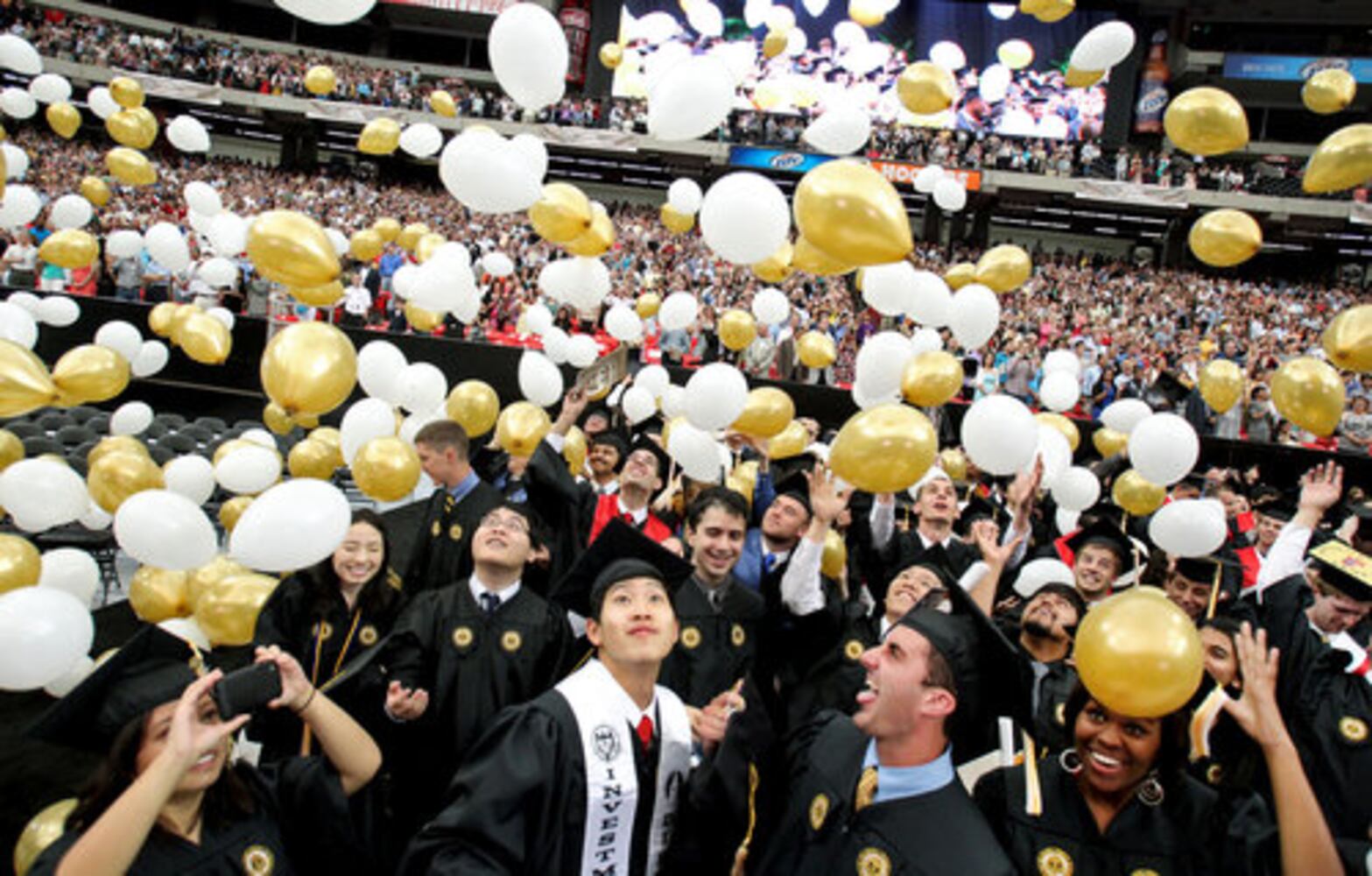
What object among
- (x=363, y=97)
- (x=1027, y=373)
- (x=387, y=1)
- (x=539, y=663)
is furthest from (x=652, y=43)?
(x=539, y=663)

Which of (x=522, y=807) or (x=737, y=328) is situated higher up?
(x=737, y=328)

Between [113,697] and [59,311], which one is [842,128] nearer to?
[113,697]

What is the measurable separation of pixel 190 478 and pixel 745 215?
298 centimetres

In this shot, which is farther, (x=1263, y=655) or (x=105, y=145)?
(x=105, y=145)

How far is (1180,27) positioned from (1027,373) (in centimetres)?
2286

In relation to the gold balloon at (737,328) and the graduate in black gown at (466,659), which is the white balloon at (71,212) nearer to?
the gold balloon at (737,328)

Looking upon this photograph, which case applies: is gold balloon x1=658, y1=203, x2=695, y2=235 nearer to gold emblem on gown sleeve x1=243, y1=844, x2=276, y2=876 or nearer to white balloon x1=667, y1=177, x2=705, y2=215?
white balloon x1=667, y1=177, x2=705, y2=215

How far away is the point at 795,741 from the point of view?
202cm

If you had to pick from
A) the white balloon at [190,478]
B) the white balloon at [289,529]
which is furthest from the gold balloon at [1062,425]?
the white balloon at [190,478]

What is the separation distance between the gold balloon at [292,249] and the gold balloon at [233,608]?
1.43m

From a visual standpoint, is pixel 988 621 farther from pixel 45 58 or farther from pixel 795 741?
pixel 45 58

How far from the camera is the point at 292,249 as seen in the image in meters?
3.66

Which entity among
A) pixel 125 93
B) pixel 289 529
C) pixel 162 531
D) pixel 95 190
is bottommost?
pixel 162 531

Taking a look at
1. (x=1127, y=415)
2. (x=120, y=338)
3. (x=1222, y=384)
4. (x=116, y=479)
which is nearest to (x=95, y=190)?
(x=120, y=338)
